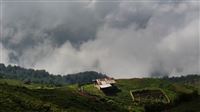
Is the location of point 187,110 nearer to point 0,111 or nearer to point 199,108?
point 199,108

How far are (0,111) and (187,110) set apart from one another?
85.0m

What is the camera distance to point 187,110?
638ft

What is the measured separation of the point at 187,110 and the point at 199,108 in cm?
580

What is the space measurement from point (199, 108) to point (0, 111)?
89.9 meters

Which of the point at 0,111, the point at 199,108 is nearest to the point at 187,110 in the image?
the point at 199,108

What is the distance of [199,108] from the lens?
627 ft

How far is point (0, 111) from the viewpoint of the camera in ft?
655
